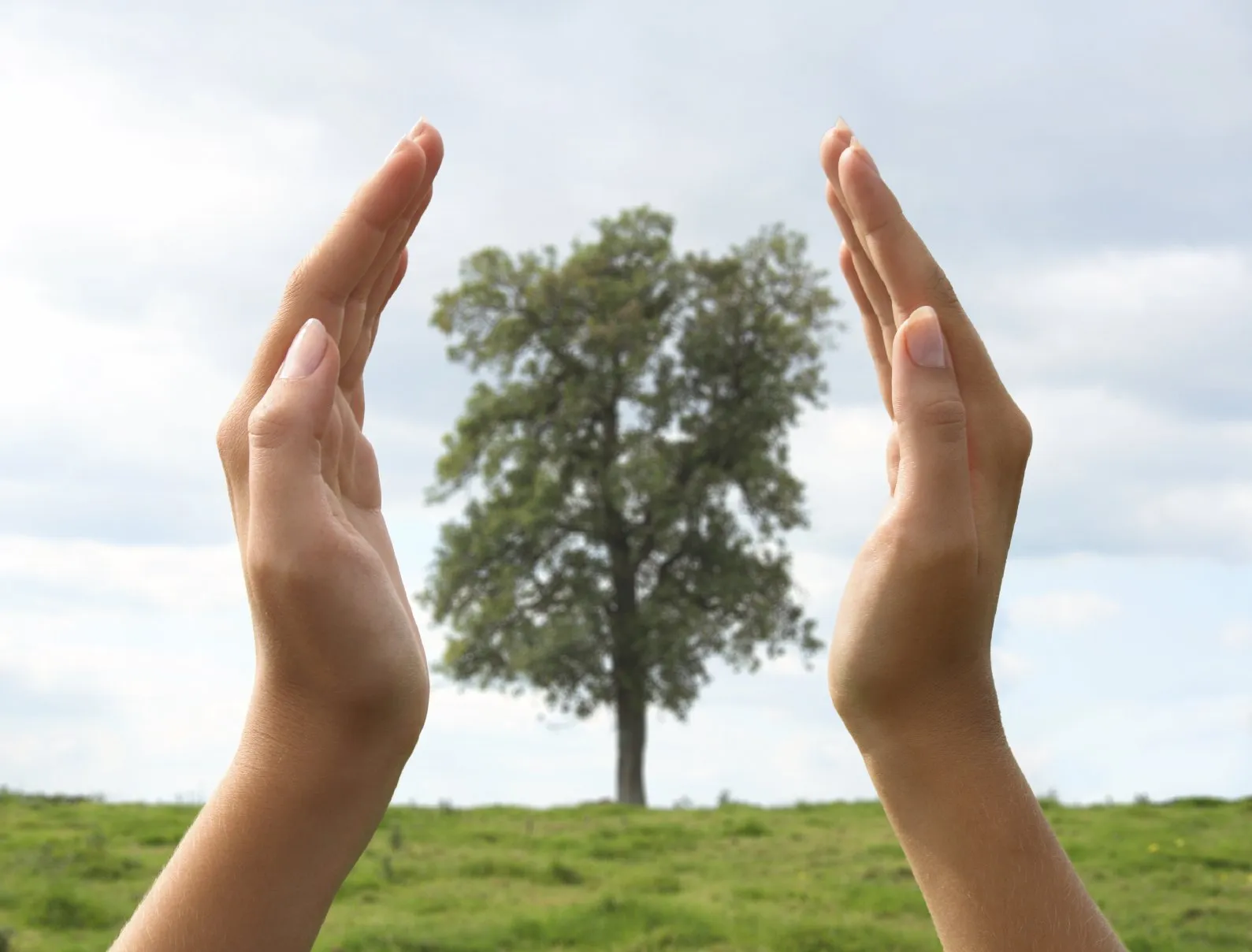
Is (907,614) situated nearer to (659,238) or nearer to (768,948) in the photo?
(768,948)

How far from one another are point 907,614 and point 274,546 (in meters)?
1.53

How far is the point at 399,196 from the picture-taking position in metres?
3.16

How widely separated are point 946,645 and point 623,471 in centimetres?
1966

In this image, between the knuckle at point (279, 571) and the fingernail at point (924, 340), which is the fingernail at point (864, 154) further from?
the knuckle at point (279, 571)

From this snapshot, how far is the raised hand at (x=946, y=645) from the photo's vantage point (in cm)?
263

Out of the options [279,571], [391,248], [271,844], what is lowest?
[271,844]

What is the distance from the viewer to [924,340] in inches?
115

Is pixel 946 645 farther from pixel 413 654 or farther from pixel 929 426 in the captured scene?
pixel 413 654

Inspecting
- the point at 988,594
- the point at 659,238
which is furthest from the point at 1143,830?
the point at 659,238

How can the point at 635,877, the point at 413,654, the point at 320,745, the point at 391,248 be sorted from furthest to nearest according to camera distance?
the point at 635,877 < the point at 391,248 < the point at 413,654 < the point at 320,745

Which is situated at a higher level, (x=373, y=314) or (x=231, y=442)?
(x=373, y=314)

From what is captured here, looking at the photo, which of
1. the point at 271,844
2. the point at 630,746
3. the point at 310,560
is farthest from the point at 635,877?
the point at 630,746

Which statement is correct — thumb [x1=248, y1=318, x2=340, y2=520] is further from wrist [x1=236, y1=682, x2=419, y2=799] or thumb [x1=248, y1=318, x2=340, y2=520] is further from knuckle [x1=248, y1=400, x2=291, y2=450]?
wrist [x1=236, y1=682, x2=419, y2=799]

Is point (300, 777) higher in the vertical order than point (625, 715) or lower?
lower
